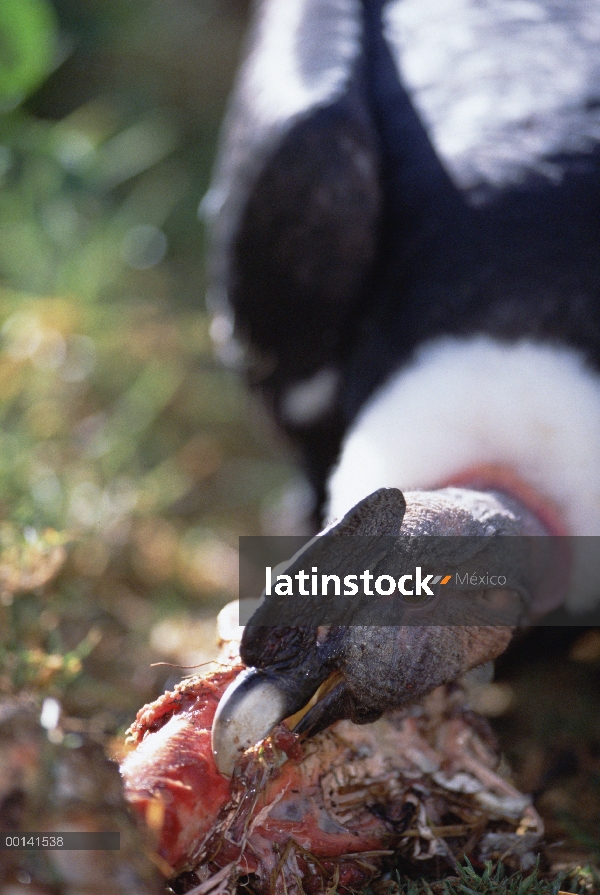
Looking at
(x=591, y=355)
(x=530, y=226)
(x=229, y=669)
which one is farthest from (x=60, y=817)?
(x=530, y=226)

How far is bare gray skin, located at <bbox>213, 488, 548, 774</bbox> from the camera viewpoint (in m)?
1.11

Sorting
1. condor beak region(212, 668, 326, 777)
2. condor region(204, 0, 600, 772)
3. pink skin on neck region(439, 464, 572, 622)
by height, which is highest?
condor region(204, 0, 600, 772)

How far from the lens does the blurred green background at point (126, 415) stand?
1.75 metres

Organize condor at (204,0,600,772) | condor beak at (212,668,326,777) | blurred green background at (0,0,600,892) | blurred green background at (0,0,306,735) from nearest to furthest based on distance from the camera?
condor beak at (212,668,326,777) < condor at (204,0,600,772) < blurred green background at (0,0,600,892) < blurred green background at (0,0,306,735)

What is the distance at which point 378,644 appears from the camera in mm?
1174

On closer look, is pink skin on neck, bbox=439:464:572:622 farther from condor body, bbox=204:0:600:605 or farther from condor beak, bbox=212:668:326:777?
condor beak, bbox=212:668:326:777

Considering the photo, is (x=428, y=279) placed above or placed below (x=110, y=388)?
above

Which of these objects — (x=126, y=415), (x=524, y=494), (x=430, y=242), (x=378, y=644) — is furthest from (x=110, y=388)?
(x=378, y=644)

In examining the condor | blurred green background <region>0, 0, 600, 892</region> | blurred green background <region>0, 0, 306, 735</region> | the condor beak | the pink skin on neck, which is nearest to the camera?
the condor beak

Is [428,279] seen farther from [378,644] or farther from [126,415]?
[126,415]

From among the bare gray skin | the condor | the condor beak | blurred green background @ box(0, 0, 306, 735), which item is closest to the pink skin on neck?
the condor

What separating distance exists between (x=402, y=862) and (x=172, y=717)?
0.39 meters

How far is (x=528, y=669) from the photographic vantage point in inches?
80.4

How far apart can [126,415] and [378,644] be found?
5.76 ft
